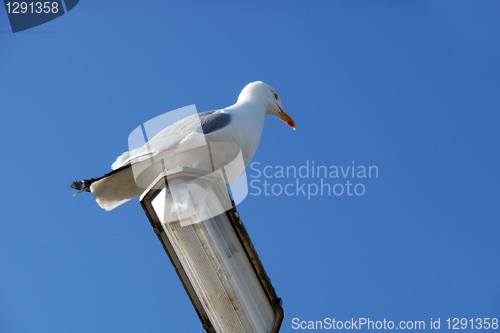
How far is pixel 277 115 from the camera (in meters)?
4.31

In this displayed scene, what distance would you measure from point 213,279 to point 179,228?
286 millimetres

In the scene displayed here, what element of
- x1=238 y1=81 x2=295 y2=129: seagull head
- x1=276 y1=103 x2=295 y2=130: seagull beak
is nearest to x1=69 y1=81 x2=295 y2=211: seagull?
x1=238 y1=81 x2=295 y2=129: seagull head

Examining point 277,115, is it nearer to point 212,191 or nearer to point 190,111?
point 190,111

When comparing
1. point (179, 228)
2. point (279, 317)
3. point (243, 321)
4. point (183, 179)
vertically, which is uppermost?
point (183, 179)

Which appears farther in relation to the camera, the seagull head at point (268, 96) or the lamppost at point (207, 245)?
the seagull head at point (268, 96)

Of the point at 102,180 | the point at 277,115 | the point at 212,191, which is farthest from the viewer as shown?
the point at 277,115

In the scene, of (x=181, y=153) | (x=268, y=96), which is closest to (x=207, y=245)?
(x=181, y=153)

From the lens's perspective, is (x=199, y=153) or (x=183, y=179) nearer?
(x=183, y=179)

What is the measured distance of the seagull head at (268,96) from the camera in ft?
13.3

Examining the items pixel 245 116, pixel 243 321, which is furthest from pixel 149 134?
pixel 243 321

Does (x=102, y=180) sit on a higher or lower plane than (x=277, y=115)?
higher

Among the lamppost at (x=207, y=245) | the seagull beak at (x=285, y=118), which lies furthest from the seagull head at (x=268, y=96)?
the lamppost at (x=207, y=245)

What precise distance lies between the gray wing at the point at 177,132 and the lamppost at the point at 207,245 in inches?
41.2

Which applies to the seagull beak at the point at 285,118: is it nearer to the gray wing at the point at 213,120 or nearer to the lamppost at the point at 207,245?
the gray wing at the point at 213,120
